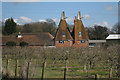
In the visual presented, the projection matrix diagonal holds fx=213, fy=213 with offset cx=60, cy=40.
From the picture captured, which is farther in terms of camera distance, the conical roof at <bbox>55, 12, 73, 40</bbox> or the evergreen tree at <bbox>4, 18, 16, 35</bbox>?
the evergreen tree at <bbox>4, 18, 16, 35</bbox>

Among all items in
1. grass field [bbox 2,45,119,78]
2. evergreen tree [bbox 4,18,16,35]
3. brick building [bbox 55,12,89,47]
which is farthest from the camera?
evergreen tree [bbox 4,18,16,35]

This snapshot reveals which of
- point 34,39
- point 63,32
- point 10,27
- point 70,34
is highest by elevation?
point 10,27

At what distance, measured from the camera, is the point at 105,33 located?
55.9 meters

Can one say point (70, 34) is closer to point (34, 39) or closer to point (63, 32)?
point (63, 32)

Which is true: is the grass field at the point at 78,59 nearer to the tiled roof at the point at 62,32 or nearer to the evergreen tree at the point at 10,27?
the tiled roof at the point at 62,32

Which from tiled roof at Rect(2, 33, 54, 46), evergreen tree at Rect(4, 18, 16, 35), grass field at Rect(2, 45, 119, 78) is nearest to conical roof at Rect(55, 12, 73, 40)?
tiled roof at Rect(2, 33, 54, 46)

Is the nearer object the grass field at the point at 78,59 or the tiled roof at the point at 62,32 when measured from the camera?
the grass field at the point at 78,59

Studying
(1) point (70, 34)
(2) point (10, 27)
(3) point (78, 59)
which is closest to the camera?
(3) point (78, 59)

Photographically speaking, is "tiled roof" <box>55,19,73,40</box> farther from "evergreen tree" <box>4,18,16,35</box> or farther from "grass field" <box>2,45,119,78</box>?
"grass field" <box>2,45,119,78</box>

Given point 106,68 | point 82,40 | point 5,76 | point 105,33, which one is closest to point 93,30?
point 105,33

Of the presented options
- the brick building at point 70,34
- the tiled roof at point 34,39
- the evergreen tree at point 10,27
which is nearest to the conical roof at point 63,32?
the brick building at point 70,34

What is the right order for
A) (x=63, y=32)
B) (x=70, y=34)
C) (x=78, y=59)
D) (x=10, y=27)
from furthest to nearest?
(x=10, y=27) < (x=70, y=34) < (x=63, y=32) < (x=78, y=59)

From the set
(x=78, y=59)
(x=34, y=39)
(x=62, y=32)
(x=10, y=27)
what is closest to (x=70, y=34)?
(x=62, y=32)

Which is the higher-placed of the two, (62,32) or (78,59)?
(62,32)
